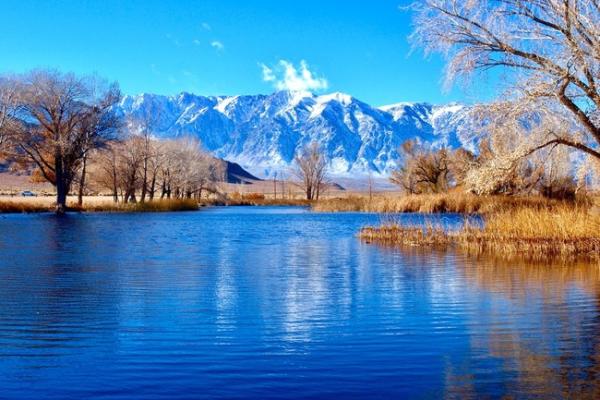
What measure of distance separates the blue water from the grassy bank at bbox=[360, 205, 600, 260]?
2.65 m

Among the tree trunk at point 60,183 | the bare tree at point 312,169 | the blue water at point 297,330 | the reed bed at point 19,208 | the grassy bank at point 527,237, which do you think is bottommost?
the blue water at point 297,330

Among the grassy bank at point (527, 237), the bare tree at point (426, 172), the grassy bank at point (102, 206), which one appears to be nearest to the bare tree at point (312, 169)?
the bare tree at point (426, 172)

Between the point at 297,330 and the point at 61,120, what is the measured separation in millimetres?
45351

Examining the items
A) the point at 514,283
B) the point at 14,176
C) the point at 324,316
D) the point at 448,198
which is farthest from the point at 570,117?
the point at 14,176

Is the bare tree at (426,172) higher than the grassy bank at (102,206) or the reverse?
higher

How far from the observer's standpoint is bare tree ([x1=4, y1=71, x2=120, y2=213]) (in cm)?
4803

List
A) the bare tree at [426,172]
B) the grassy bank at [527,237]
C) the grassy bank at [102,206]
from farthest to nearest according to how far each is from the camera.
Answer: the bare tree at [426,172]
the grassy bank at [102,206]
the grassy bank at [527,237]

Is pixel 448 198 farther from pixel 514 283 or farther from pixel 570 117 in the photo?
pixel 514 283

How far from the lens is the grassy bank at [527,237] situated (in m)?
18.6

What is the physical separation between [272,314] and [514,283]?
5717mm

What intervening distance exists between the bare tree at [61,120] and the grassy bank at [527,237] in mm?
31469

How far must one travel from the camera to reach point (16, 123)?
4634 centimetres

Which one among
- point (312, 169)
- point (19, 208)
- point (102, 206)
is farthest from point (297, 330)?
point (312, 169)

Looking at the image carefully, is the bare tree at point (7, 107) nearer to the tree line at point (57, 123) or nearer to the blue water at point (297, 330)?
the tree line at point (57, 123)
